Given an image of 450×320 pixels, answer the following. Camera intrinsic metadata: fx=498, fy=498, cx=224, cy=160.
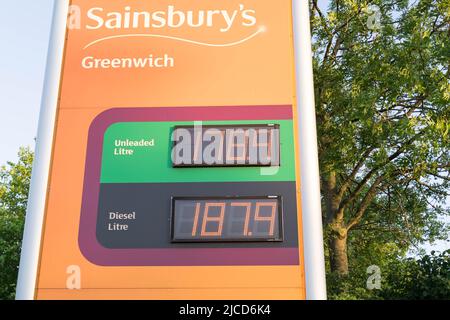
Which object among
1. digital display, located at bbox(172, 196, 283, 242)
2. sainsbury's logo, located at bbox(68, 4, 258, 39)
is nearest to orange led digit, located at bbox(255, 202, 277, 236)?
digital display, located at bbox(172, 196, 283, 242)

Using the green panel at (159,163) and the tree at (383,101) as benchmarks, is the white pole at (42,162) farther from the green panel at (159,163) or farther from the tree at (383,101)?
the tree at (383,101)

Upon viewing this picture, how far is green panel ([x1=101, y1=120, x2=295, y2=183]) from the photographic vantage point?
462cm

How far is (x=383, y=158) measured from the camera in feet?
37.2

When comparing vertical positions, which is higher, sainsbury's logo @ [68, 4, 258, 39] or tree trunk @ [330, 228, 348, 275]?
sainsbury's logo @ [68, 4, 258, 39]

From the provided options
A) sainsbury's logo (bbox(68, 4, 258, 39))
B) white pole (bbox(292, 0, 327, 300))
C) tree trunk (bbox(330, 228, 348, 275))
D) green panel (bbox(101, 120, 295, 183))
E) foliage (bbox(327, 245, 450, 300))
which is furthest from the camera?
tree trunk (bbox(330, 228, 348, 275))

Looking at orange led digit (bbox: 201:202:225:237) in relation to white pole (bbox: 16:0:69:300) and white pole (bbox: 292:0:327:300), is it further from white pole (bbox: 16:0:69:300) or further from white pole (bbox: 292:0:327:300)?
white pole (bbox: 16:0:69:300)

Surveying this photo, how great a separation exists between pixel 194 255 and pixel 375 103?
324 inches

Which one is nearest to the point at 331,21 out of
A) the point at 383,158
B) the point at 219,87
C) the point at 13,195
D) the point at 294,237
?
the point at 383,158

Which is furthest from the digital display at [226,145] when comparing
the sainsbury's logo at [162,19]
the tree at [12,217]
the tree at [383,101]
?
the tree at [12,217]

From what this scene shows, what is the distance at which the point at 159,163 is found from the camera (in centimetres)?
471

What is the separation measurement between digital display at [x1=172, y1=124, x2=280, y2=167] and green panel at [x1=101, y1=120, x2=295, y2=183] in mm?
56

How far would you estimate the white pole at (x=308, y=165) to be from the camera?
437 cm

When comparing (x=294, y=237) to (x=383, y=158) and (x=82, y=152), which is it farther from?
(x=383, y=158)
